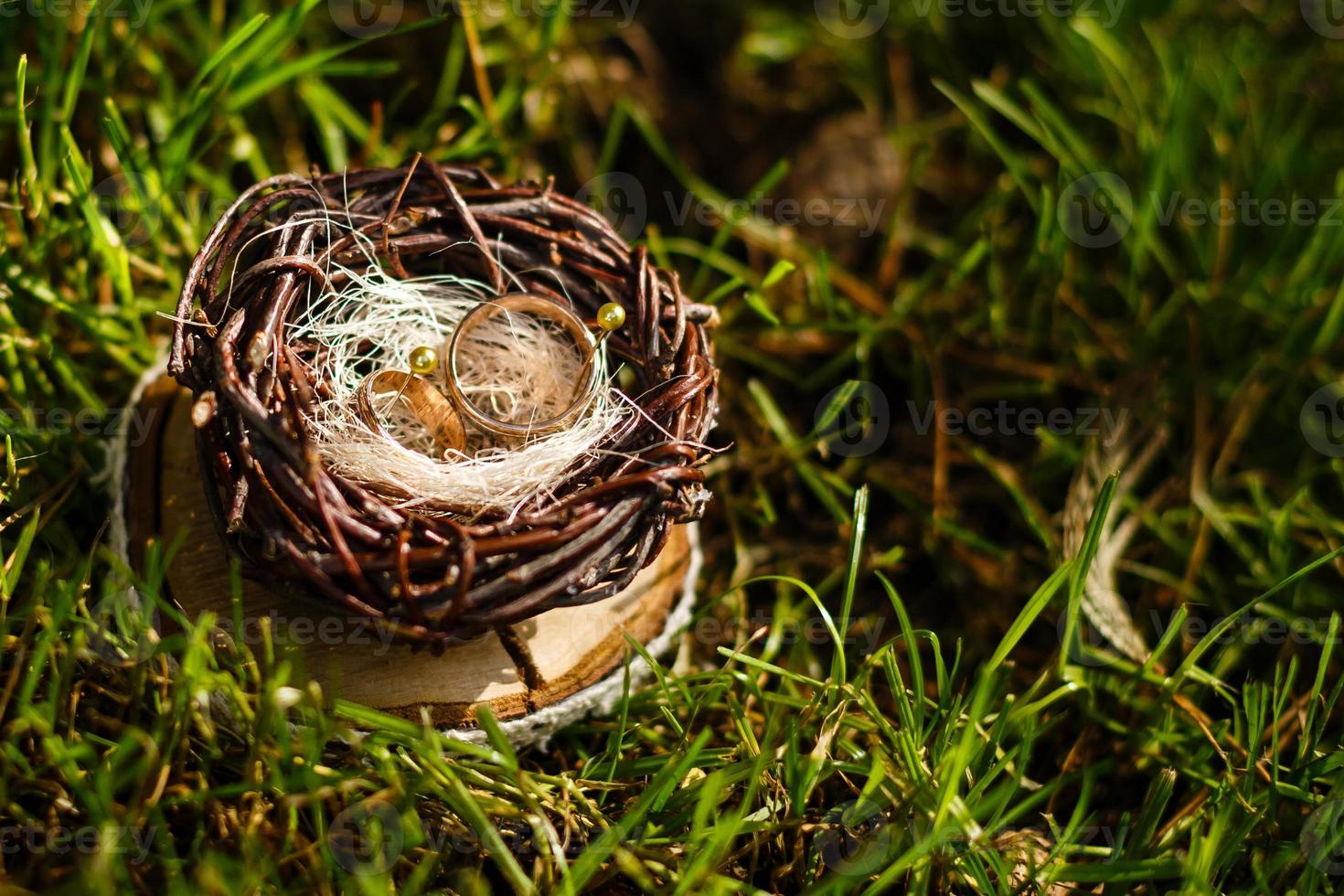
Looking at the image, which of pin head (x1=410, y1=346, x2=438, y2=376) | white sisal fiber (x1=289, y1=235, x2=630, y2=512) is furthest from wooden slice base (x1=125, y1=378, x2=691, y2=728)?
pin head (x1=410, y1=346, x2=438, y2=376)

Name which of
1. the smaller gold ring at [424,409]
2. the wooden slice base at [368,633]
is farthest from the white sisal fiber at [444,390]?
the wooden slice base at [368,633]

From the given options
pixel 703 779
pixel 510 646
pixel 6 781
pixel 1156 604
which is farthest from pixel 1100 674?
pixel 6 781

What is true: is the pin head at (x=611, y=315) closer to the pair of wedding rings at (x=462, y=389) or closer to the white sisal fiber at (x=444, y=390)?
the pair of wedding rings at (x=462, y=389)

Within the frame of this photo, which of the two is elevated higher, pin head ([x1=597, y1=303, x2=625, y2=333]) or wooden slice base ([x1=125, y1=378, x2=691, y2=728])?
pin head ([x1=597, y1=303, x2=625, y2=333])

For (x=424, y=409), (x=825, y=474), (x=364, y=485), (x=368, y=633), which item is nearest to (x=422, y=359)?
(x=424, y=409)

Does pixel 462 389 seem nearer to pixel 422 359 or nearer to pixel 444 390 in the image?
pixel 444 390

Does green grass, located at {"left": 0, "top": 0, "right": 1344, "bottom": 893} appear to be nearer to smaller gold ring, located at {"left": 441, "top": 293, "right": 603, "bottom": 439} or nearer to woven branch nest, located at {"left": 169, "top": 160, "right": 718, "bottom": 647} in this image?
woven branch nest, located at {"left": 169, "top": 160, "right": 718, "bottom": 647}
